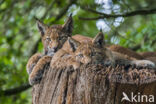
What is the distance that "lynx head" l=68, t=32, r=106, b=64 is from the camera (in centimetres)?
558

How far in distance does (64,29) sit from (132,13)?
4.84ft

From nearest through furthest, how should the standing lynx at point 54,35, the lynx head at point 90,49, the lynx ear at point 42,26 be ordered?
1. the lynx head at point 90,49
2. the standing lynx at point 54,35
3. the lynx ear at point 42,26

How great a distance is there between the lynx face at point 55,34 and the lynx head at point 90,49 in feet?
3.68

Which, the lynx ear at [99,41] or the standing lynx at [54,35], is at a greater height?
the lynx ear at [99,41]

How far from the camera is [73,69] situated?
4426 millimetres

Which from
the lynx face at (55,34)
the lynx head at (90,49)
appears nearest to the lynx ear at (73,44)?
the lynx head at (90,49)

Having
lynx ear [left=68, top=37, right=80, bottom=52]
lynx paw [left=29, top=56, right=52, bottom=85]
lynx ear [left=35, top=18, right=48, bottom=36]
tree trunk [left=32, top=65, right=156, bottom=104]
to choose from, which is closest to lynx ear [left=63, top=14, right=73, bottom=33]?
lynx ear [left=35, top=18, right=48, bottom=36]

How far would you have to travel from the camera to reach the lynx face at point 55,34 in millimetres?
7051

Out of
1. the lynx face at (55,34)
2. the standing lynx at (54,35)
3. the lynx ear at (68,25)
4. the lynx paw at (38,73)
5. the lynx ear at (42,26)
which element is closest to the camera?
the lynx paw at (38,73)

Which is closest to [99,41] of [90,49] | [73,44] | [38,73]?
[90,49]

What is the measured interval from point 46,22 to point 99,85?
440cm

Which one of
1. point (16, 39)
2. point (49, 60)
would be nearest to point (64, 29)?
point (49, 60)

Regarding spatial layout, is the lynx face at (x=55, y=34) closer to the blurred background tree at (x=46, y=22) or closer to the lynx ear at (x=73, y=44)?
the blurred background tree at (x=46, y=22)

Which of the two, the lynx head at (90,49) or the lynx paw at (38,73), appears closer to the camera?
the lynx paw at (38,73)
